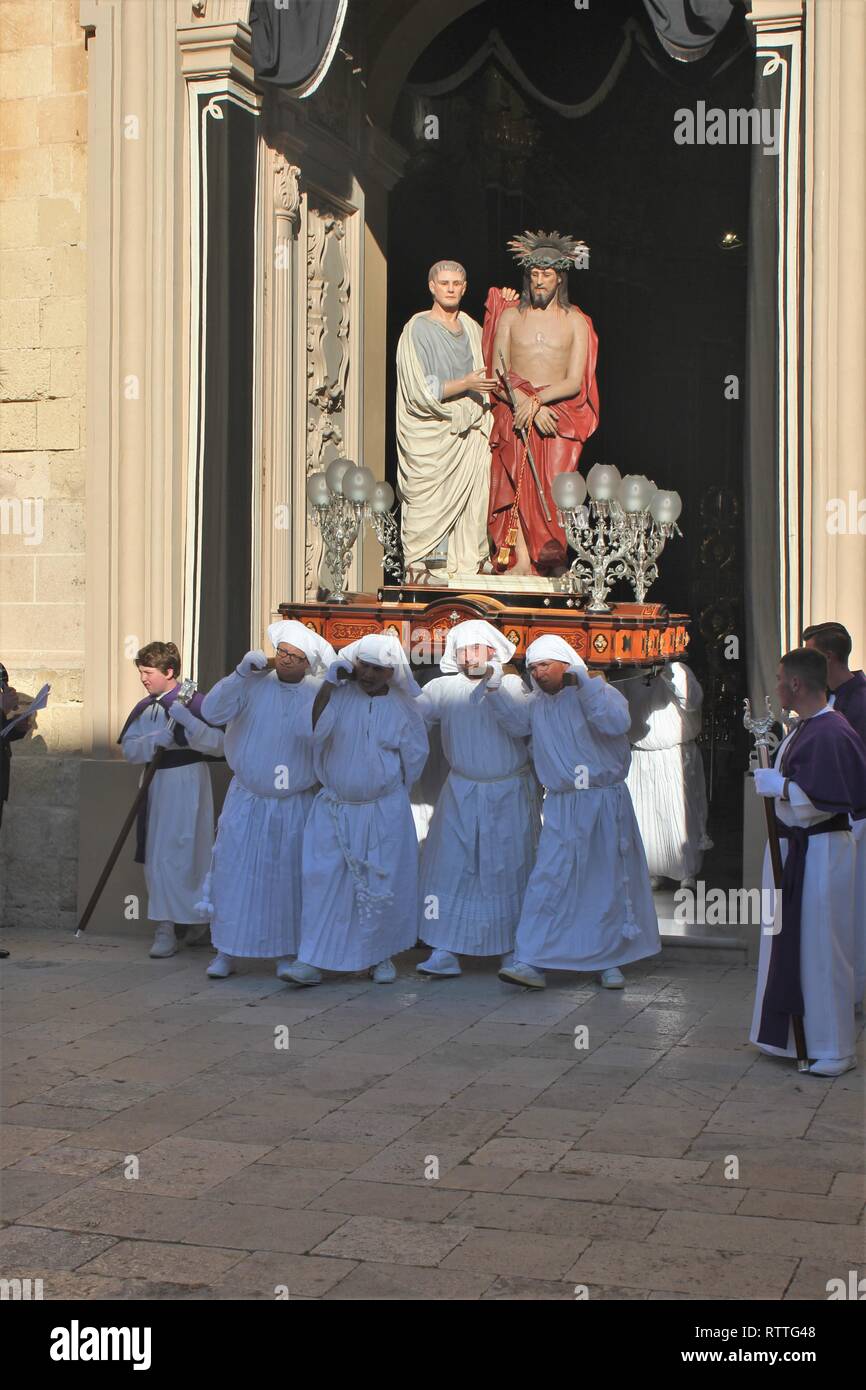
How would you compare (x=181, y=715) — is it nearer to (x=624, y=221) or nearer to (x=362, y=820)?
(x=362, y=820)

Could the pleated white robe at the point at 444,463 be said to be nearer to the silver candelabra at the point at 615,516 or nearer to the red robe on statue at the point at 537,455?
the red robe on statue at the point at 537,455

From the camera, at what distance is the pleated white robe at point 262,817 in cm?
779

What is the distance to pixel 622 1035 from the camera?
6.71 m

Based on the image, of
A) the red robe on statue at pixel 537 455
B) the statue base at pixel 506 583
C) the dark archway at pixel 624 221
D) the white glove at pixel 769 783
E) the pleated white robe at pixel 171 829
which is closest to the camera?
the white glove at pixel 769 783

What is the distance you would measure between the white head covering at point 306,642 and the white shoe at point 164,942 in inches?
58.5

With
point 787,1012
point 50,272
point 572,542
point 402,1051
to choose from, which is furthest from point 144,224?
point 787,1012

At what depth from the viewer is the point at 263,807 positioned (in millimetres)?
7902

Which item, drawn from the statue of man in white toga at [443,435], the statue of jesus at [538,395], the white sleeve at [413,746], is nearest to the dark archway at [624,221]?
the statue of jesus at [538,395]

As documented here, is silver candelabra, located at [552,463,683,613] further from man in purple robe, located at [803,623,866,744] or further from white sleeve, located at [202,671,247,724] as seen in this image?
white sleeve, located at [202,671,247,724]

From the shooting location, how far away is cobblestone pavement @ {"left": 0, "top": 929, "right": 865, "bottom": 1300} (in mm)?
4305

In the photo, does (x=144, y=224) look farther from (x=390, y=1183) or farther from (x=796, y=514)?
(x=390, y=1183)

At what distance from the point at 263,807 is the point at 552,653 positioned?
1.52 m

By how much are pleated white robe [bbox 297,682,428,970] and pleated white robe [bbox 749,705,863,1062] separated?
6.72 feet

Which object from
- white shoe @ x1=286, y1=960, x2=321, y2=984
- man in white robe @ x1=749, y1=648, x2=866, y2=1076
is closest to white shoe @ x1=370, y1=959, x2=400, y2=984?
white shoe @ x1=286, y1=960, x2=321, y2=984
